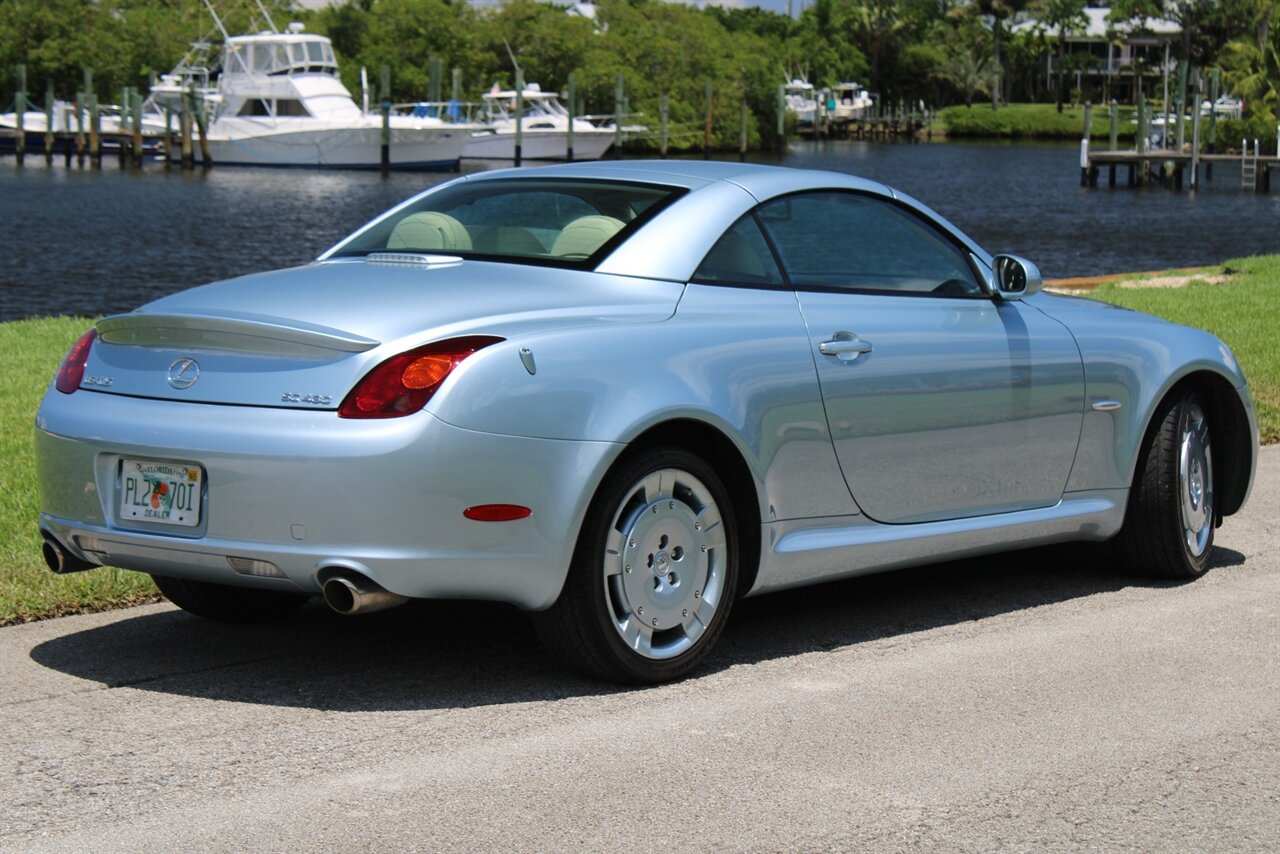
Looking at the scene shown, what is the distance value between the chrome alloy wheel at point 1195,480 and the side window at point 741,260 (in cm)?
202

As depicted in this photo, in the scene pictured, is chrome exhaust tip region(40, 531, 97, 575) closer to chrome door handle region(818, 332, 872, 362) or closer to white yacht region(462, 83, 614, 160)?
chrome door handle region(818, 332, 872, 362)

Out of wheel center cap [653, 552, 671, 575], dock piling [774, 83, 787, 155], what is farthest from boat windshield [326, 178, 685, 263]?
dock piling [774, 83, 787, 155]

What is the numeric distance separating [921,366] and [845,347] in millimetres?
347

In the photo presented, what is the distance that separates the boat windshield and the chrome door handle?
65 centimetres

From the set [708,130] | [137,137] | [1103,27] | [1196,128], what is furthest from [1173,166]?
[1103,27]

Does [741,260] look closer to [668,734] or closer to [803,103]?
[668,734]

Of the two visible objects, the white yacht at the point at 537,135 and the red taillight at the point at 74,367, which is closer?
the red taillight at the point at 74,367

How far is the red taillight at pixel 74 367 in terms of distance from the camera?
544cm

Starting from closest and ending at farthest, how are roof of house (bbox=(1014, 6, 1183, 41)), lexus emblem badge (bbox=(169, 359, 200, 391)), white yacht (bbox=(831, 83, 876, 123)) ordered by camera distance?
lexus emblem badge (bbox=(169, 359, 200, 391)), white yacht (bbox=(831, 83, 876, 123)), roof of house (bbox=(1014, 6, 1183, 41))

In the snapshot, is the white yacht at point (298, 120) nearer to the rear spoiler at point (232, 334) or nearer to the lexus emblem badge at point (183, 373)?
the rear spoiler at point (232, 334)

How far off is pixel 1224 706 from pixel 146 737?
115 inches

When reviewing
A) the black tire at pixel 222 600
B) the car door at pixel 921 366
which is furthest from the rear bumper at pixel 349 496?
the car door at pixel 921 366

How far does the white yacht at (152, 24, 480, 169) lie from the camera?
82.2 m

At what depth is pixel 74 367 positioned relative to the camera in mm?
5484
